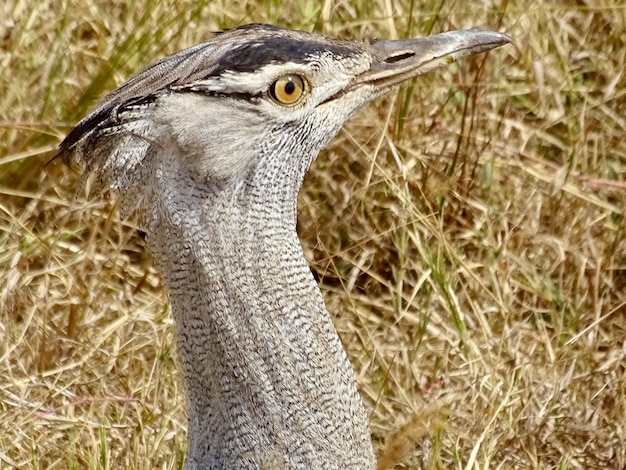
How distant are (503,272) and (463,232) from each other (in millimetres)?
200

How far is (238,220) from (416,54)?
547mm

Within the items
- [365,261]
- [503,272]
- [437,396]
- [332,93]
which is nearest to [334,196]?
[365,261]

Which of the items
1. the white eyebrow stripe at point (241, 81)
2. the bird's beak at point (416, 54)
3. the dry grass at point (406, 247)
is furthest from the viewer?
the dry grass at point (406, 247)

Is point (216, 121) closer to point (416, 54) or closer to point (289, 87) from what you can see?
point (289, 87)

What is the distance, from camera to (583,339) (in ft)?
12.2

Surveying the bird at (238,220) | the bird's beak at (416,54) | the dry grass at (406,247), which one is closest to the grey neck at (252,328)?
the bird at (238,220)

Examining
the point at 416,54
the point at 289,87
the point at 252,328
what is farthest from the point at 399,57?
the point at 252,328

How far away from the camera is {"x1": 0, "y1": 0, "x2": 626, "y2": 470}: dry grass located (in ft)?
11.2

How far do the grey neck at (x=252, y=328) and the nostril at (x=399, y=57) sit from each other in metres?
0.34

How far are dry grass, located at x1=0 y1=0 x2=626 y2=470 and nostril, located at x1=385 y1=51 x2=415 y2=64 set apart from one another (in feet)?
3.39

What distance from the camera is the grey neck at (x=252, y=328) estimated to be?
2.28m

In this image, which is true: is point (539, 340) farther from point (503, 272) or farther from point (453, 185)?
point (453, 185)

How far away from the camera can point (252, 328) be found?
7.54 feet

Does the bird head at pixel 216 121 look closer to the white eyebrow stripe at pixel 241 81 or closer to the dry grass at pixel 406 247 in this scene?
the white eyebrow stripe at pixel 241 81
